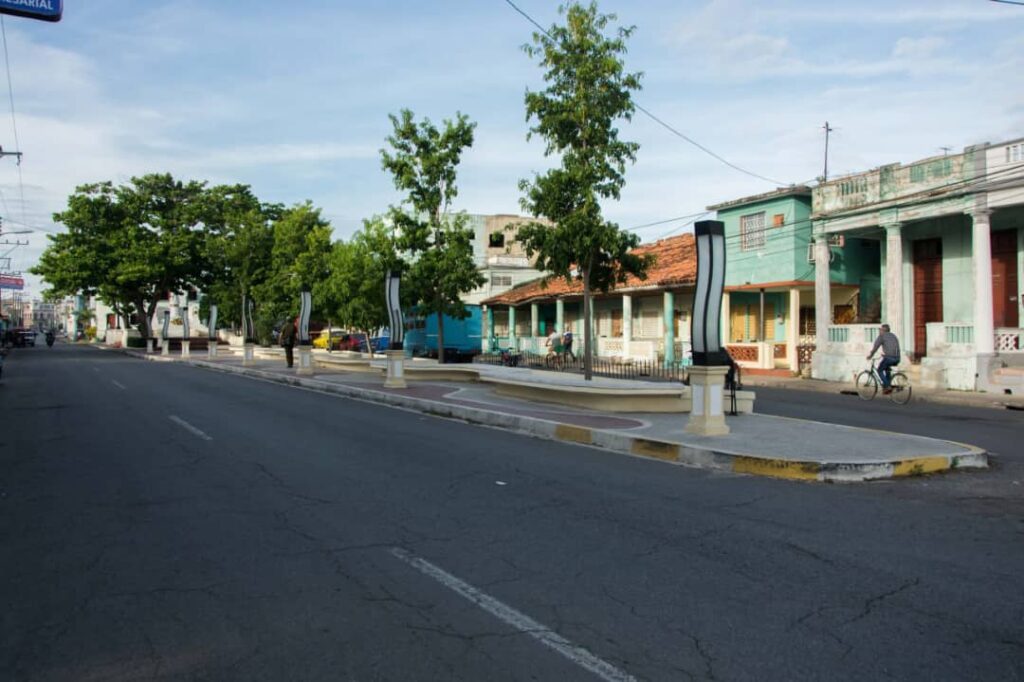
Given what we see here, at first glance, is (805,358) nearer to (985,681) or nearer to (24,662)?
(985,681)

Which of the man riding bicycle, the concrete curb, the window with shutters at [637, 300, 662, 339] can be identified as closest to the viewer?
the concrete curb

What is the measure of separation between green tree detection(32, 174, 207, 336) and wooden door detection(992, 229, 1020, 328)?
4833cm

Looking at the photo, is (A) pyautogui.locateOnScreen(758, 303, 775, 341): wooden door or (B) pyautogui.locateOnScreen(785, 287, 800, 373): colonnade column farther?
(A) pyautogui.locateOnScreen(758, 303, 775, 341): wooden door

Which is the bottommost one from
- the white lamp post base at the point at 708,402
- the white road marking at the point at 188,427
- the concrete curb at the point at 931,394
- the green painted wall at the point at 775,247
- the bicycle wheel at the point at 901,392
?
the concrete curb at the point at 931,394

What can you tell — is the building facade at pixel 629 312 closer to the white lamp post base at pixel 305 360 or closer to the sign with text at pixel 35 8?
the white lamp post base at pixel 305 360

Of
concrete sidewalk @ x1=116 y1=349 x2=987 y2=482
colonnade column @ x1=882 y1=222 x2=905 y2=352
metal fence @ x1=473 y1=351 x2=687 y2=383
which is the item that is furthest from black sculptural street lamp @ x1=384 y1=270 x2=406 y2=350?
colonnade column @ x1=882 y1=222 x2=905 y2=352

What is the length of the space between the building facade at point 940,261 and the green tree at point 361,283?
16656 millimetres

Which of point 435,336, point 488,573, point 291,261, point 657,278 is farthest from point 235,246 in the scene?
point 488,573

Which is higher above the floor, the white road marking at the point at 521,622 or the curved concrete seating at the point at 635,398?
the curved concrete seating at the point at 635,398

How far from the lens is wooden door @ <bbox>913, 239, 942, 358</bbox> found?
2400cm

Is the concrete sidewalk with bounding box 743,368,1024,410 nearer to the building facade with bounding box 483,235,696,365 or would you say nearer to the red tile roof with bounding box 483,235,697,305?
the building facade with bounding box 483,235,696,365

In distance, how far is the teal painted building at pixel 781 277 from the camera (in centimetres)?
2708

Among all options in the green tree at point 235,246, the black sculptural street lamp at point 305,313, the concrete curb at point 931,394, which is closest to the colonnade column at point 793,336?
the concrete curb at point 931,394

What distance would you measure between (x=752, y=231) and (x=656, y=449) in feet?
67.7
